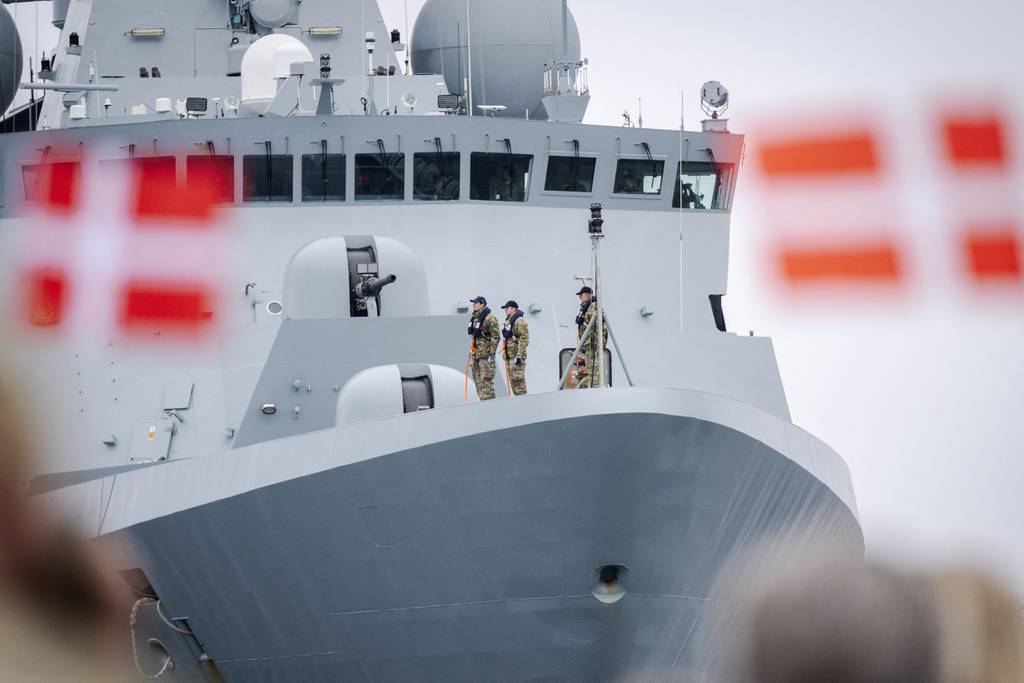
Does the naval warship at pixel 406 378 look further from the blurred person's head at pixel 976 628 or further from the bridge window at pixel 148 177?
the blurred person's head at pixel 976 628

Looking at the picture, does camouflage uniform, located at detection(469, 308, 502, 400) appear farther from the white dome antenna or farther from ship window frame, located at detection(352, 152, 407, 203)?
the white dome antenna

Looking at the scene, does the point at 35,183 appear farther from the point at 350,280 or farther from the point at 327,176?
the point at 350,280

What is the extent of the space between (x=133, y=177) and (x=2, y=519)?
380 centimetres

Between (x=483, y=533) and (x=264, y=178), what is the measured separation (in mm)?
5569

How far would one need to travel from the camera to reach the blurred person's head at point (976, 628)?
12570mm

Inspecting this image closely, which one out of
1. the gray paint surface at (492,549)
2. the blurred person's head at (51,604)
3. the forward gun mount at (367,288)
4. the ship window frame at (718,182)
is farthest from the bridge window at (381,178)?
the gray paint surface at (492,549)

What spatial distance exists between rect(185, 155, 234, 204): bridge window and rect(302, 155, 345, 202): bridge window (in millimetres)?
625

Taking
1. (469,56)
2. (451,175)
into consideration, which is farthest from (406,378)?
(469,56)

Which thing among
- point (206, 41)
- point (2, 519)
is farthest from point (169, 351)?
point (206, 41)

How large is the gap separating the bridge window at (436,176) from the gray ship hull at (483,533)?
175 inches

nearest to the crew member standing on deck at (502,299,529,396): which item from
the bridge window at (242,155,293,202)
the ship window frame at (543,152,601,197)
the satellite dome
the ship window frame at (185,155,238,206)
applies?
the ship window frame at (543,152,601,197)

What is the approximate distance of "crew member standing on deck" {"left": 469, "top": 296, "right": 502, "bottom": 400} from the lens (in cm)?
1174

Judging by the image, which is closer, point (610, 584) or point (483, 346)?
point (610, 584)

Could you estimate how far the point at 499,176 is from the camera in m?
14.7
